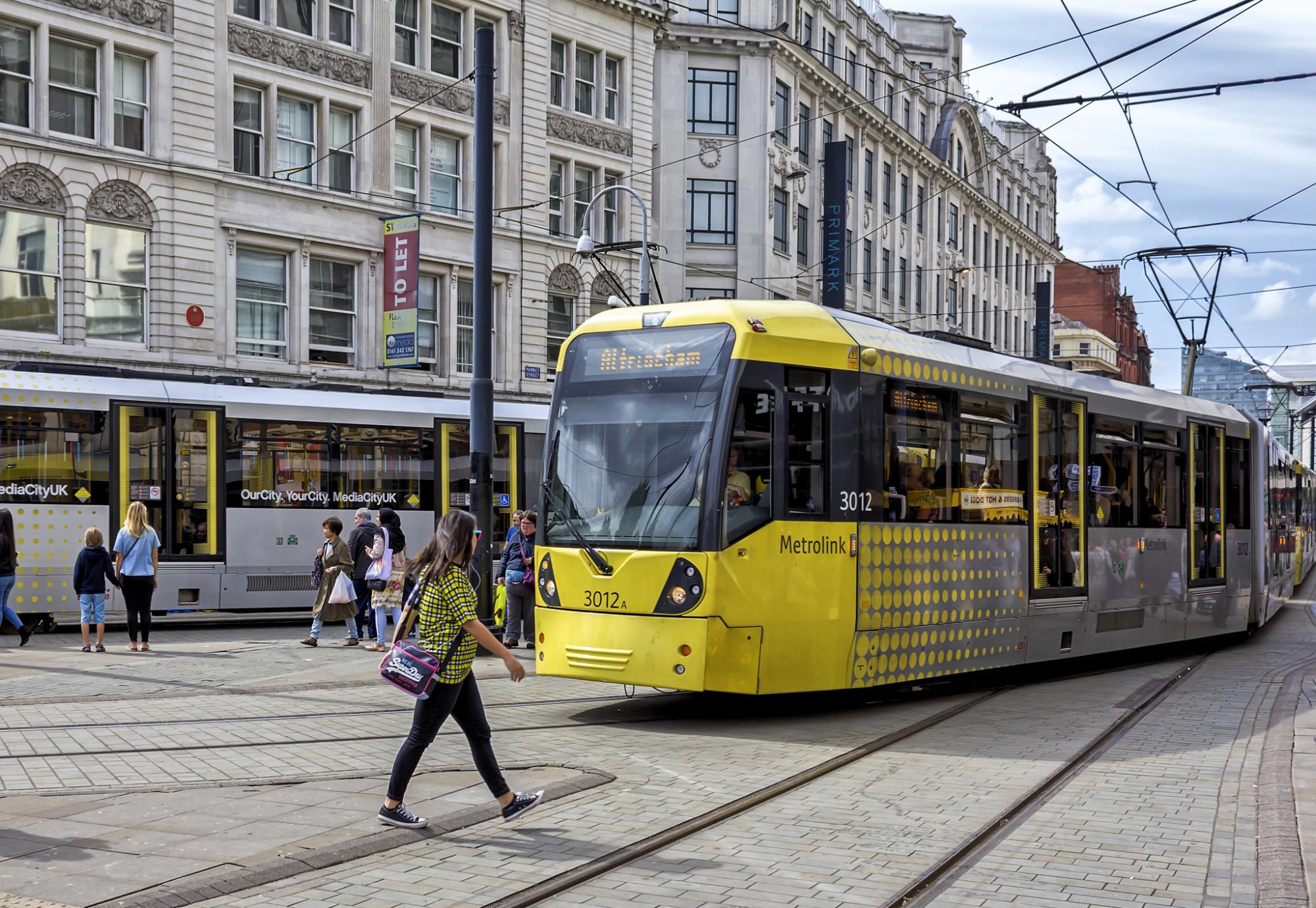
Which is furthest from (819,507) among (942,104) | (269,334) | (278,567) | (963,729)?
(942,104)

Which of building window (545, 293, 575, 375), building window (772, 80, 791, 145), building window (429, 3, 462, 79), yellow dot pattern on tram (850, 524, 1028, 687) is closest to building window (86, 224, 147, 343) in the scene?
building window (429, 3, 462, 79)

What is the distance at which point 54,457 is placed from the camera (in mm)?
18047

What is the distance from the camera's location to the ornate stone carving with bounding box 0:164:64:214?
25.3m

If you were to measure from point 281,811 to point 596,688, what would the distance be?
6.03m

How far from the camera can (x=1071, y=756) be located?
9508 millimetres

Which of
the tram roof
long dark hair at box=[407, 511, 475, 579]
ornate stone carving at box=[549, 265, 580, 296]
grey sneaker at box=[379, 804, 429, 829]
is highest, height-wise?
ornate stone carving at box=[549, 265, 580, 296]

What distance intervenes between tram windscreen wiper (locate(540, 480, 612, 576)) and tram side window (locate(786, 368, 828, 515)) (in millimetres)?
1455

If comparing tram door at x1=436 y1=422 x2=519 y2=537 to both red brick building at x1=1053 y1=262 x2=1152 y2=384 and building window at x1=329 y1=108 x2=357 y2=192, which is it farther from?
red brick building at x1=1053 y1=262 x2=1152 y2=384

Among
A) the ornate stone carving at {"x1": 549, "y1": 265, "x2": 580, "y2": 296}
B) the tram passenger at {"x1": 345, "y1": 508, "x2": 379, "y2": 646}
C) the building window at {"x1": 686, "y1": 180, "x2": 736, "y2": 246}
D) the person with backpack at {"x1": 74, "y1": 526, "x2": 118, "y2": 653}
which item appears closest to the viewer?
the person with backpack at {"x1": 74, "y1": 526, "x2": 118, "y2": 653}

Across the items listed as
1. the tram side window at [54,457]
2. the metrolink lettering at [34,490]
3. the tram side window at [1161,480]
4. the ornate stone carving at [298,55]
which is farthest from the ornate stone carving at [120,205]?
the tram side window at [1161,480]

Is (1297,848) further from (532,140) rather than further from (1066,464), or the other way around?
(532,140)

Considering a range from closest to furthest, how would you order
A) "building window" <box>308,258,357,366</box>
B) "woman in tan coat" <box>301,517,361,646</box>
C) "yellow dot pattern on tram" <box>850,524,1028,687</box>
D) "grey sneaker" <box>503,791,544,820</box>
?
"grey sneaker" <box>503,791,544,820</box>
"yellow dot pattern on tram" <box>850,524,1028,687</box>
"woman in tan coat" <box>301,517,361,646</box>
"building window" <box>308,258,357,366</box>

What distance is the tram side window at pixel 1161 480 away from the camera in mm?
15852

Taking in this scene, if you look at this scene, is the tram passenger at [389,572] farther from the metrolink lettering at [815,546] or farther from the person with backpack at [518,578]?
the metrolink lettering at [815,546]
